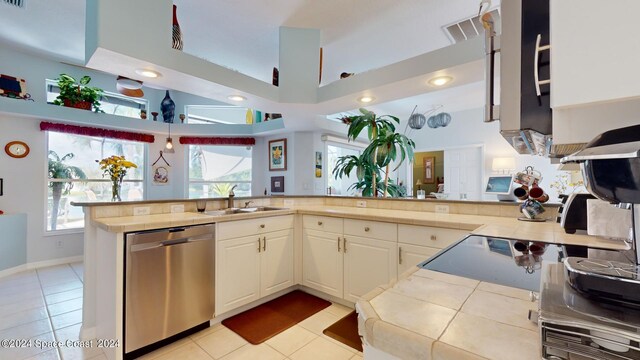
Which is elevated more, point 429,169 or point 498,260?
point 429,169

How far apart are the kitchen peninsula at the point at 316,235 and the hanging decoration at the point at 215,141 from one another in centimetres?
287

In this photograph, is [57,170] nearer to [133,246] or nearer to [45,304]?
[45,304]

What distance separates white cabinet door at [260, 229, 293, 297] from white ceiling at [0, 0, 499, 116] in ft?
6.83

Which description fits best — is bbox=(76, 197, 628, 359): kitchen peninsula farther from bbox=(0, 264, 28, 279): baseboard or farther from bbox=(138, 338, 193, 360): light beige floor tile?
bbox=(0, 264, 28, 279): baseboard

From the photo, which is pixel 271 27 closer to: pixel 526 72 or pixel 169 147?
pixel 526 72

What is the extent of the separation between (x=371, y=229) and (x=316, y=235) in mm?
643

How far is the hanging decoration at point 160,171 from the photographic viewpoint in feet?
16.8

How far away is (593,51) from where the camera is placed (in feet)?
1.49

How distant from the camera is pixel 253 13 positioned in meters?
2.54

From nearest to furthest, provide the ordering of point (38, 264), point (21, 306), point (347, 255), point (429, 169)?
point (347, 255) < point (21, 306) < point (38, 264) < point (429, 169)

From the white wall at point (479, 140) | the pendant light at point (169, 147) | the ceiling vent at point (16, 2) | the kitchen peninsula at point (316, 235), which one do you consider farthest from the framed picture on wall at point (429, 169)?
the ceiling vent at point (16, 2)

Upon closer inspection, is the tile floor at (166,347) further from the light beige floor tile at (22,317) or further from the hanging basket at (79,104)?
the hanging basket at (79,104)

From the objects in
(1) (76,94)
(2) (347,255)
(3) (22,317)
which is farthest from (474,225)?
(1) (76,94)

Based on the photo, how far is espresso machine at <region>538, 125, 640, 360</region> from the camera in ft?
1.40
